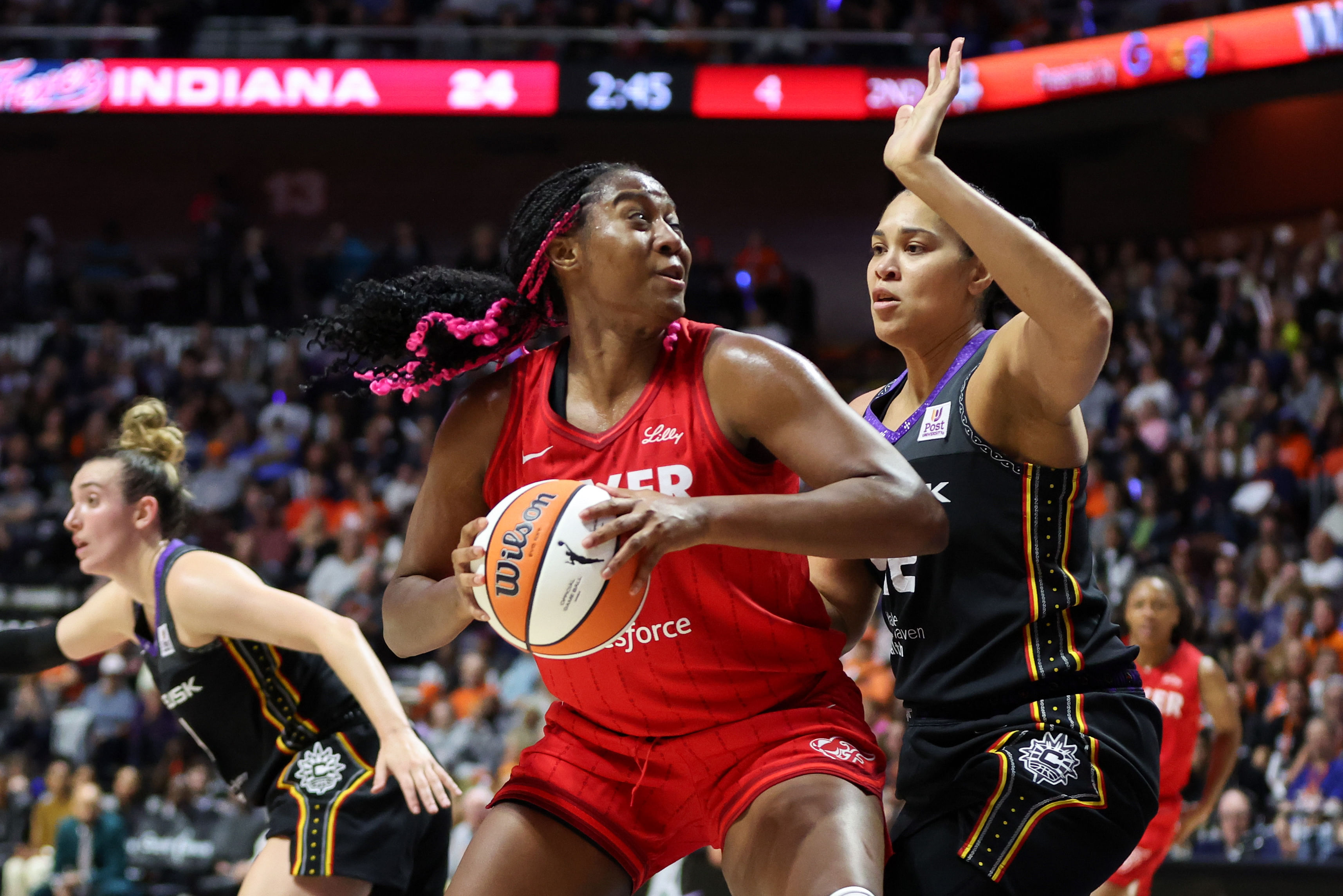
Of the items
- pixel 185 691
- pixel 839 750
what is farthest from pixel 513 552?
pixel 185 691

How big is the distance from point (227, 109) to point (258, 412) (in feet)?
10.4

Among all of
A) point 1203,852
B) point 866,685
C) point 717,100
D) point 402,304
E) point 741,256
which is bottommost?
point 1203,852

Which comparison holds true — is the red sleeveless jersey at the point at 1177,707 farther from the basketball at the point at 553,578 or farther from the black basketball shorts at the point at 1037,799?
the basketball at the point at 553,578

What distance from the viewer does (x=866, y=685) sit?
28.9 ft

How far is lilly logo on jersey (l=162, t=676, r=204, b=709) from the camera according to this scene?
12.9 feet

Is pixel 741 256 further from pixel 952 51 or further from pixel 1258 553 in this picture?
pixel 952 51

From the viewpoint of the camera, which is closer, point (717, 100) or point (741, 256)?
point (717, 100)

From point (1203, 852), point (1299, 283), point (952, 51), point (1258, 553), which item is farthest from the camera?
point (1299, 283)

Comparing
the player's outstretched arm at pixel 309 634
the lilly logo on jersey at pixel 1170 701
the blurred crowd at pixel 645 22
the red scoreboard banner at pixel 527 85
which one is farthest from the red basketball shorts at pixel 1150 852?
the blurred crowd at pixel 645 22

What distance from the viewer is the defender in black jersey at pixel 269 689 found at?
3.66 meters

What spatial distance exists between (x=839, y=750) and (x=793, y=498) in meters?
0.59

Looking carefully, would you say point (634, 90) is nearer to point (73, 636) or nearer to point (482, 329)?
point (73, 636)

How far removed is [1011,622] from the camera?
2.80m

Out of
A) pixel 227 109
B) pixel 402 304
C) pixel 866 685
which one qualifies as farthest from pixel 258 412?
pixel 402 304
